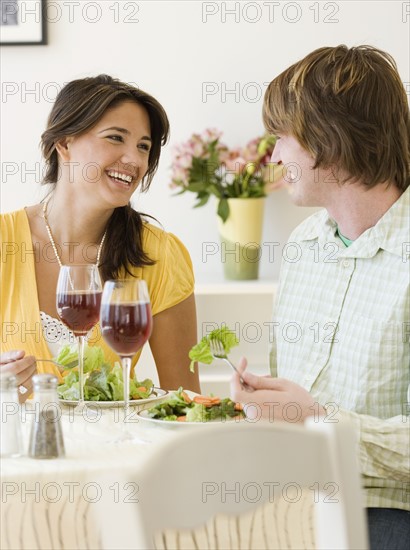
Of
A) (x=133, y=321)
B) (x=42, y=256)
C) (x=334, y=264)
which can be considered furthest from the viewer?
(x=42, y=256)

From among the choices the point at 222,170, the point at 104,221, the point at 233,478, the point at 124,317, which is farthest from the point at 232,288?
the point at 233,478

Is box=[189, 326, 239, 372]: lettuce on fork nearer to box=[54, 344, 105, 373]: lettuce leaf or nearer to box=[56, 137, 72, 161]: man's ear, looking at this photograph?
box=[54, 344, 105, 373]: lettuce leaf

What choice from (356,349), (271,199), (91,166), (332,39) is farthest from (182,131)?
(356,349)

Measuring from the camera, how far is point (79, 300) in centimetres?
150

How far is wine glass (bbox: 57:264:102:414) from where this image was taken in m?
1.50

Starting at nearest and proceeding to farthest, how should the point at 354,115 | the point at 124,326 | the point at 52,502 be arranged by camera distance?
the point at 52,502, the point at 124,326, the point at 354,115

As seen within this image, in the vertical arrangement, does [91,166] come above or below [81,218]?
above

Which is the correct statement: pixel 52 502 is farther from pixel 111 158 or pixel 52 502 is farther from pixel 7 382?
pixel 111 158

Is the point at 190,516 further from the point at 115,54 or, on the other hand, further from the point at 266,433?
the point at 115,54

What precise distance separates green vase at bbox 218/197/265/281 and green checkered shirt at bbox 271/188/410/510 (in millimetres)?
1305

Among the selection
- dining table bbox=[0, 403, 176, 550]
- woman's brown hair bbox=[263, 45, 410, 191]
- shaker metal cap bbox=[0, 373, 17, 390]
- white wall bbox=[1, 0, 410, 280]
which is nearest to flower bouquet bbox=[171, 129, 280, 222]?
white wall bbox=[1, 0, 410, 280]

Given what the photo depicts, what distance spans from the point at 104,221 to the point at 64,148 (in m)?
0.24

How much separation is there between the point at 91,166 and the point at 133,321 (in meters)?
1.04

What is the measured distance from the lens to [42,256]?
2.27 metres
